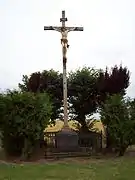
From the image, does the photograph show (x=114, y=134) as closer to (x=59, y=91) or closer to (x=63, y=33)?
(x=63, y=33)

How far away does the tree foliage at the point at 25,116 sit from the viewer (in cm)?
1961

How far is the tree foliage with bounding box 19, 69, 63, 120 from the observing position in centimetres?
2786

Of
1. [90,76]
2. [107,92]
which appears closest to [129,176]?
[107,92]

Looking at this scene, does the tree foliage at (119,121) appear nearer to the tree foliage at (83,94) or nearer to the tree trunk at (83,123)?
the tree foliage at (83,94)

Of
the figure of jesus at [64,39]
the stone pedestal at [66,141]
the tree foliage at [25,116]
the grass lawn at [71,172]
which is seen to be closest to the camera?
the grass lawn at [71,172]

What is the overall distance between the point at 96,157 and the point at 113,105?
2831 millimetres

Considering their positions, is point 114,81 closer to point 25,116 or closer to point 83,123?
point 83,123

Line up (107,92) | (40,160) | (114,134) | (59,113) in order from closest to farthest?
1. (40,160)
2. (114,134)
3. (107,92)
4. (59,113)

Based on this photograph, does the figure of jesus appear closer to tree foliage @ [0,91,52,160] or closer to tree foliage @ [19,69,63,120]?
tree foliage @ [0,91,52,160]

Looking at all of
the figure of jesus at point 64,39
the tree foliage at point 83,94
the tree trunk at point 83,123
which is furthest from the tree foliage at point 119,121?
the tree trunk at point 83,123

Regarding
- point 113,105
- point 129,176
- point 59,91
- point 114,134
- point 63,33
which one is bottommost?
point 129,176

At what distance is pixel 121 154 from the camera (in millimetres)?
21094

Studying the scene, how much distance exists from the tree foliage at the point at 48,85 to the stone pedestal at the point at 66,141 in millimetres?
5820

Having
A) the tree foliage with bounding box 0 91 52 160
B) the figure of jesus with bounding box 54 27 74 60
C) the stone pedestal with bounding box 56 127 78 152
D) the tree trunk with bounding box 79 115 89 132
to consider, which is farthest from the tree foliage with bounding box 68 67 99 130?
the tree foliage with bounding box 0 91 52 160
